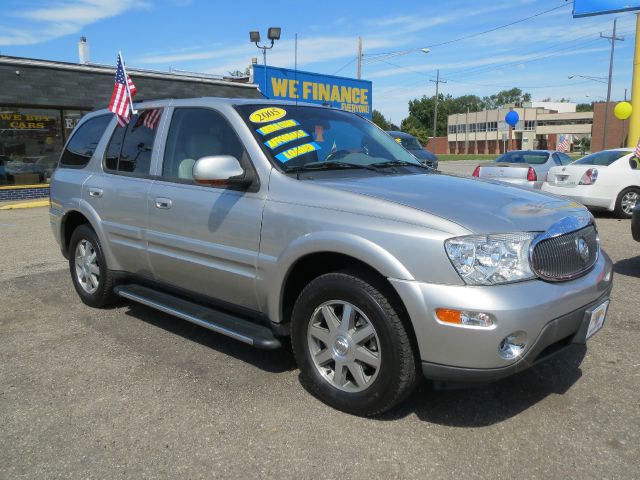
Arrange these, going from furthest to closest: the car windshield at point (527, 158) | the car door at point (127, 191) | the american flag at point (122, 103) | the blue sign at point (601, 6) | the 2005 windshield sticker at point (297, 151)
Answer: the blue sign at point (601, 6), the car windshield at point (527, 158), the american flag at point (122, 103), the car door at point (127, 191), the 2005 windshield sticker at point (297, 151)

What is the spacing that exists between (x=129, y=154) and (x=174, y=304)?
141 cm

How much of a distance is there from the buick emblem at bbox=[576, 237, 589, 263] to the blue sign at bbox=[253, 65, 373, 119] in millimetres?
15637

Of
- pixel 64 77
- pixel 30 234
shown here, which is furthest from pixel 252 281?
pixel 64 77

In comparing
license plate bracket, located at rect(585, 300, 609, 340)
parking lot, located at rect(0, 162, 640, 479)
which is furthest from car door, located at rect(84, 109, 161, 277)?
license plate bracket, located at rect(585, 300, 609, 340)

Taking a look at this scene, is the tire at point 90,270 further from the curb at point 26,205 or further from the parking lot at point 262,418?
the curb at point 26,205

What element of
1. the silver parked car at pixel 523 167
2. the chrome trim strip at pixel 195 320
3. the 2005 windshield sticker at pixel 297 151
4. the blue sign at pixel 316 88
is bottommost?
the chrome trim strip at pixel 195 320

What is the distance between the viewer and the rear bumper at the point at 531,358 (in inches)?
107

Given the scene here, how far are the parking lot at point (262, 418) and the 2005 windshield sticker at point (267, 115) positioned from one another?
5.55ft

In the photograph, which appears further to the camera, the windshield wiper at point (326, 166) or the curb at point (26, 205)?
the curb at point (26, 205)

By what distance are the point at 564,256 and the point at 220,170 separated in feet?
6.62

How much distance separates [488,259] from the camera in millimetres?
2703

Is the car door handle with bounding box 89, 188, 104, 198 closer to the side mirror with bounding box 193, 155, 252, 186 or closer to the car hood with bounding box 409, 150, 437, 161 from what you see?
the side mirror with bounding box 193, 155, 252, 186

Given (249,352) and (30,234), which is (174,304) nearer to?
(249,352)

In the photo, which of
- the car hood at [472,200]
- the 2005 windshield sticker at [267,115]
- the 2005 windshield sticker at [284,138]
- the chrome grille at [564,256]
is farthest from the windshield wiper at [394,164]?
the chrome grille at [564,256]
